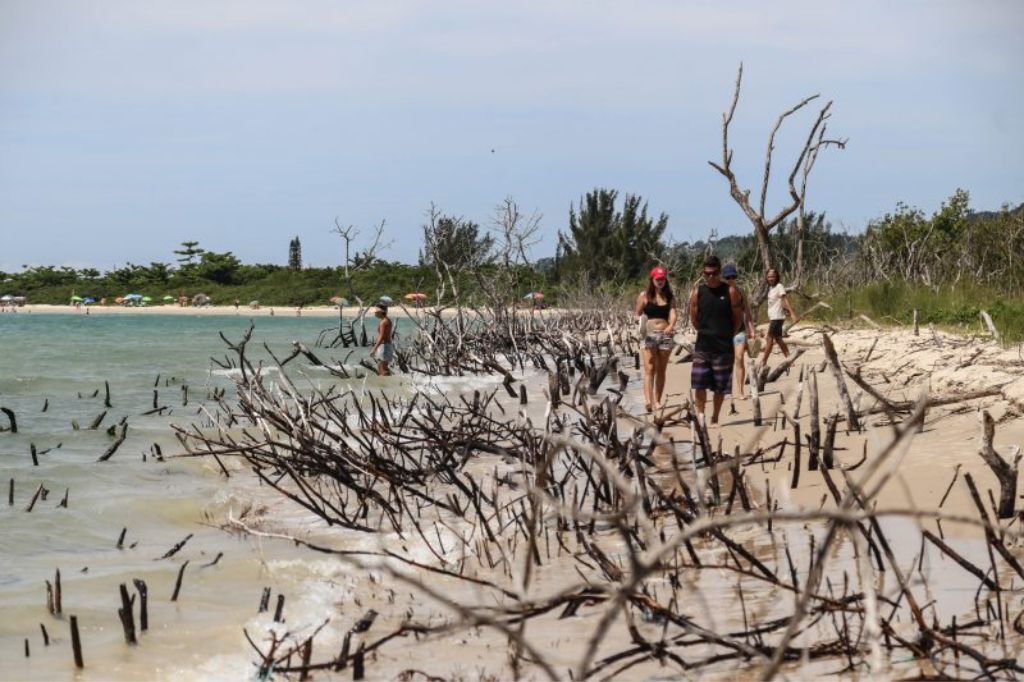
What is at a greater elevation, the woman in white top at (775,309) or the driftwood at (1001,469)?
the woman in white top at (775,309)

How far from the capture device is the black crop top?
10.3 metres

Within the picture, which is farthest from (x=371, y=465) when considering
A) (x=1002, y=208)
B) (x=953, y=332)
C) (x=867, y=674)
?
(x=1002, y=208)

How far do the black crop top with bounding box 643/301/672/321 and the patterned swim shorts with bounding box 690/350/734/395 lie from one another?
2.38 feet

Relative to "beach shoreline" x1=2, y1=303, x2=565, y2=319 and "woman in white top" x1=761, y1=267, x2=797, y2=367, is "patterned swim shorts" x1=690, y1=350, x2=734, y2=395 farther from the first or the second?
"beach shoreline" x1=2, y1=303, x2=565, y2=319

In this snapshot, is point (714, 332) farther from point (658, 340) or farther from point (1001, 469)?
point (1001, 469)

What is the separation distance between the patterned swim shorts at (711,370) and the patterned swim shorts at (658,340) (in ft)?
2.13

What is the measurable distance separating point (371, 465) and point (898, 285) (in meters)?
15.5

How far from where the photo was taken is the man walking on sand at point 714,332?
9656 millimetres

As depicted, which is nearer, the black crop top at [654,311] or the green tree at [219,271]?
the black crop top at [654,311]

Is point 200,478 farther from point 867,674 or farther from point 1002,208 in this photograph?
point 1002,208

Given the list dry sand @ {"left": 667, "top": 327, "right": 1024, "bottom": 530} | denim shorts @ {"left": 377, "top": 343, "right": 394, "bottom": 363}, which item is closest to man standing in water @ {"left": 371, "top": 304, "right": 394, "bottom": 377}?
denim shorts @ {"left": 377, "top": 343, "right": 394, "bottom": 363}

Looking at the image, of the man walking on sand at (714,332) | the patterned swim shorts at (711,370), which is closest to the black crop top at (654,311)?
the man walking on sand at (714,332)

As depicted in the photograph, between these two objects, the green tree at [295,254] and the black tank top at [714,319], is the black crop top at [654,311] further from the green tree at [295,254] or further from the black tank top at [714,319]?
the green tree at [295,254]

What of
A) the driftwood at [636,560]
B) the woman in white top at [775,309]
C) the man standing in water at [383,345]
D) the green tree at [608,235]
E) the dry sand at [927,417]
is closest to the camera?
the driftwood at [636,560]
